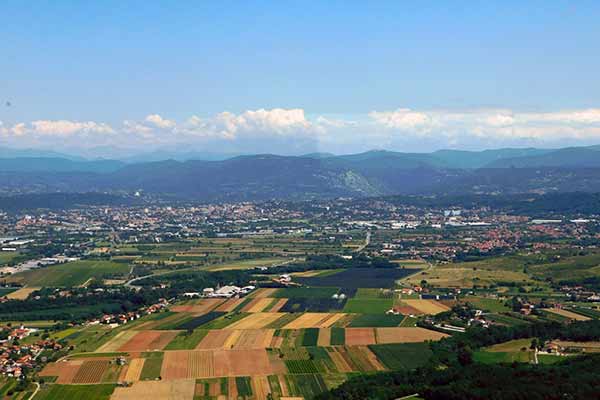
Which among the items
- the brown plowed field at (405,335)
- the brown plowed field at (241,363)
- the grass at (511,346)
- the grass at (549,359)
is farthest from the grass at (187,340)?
the grass at (549,359)

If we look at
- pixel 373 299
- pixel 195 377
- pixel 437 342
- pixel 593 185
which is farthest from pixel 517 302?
pixel 593 185

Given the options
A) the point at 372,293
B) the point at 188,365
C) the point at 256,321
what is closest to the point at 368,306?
the point at 372,293

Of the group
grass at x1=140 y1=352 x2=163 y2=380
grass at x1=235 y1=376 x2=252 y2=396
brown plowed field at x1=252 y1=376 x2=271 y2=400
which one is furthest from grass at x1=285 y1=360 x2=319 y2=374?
grass at x1=140 y1=352 x2=163 y2=380

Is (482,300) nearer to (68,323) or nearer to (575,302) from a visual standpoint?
(575,302)

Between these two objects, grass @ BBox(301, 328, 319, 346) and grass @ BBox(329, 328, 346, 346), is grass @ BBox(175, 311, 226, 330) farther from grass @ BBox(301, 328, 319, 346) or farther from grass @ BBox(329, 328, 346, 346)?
grass @ BBox(329, 328, 346, 346)

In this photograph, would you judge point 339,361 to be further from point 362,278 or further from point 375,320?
point 362,278

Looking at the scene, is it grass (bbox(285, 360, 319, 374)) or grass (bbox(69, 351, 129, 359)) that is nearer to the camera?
grass (bbox(285, 360, 319, 374))

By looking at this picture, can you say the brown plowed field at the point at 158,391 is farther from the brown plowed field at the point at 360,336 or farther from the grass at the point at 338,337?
the brown plowed field at the point at 360,336
